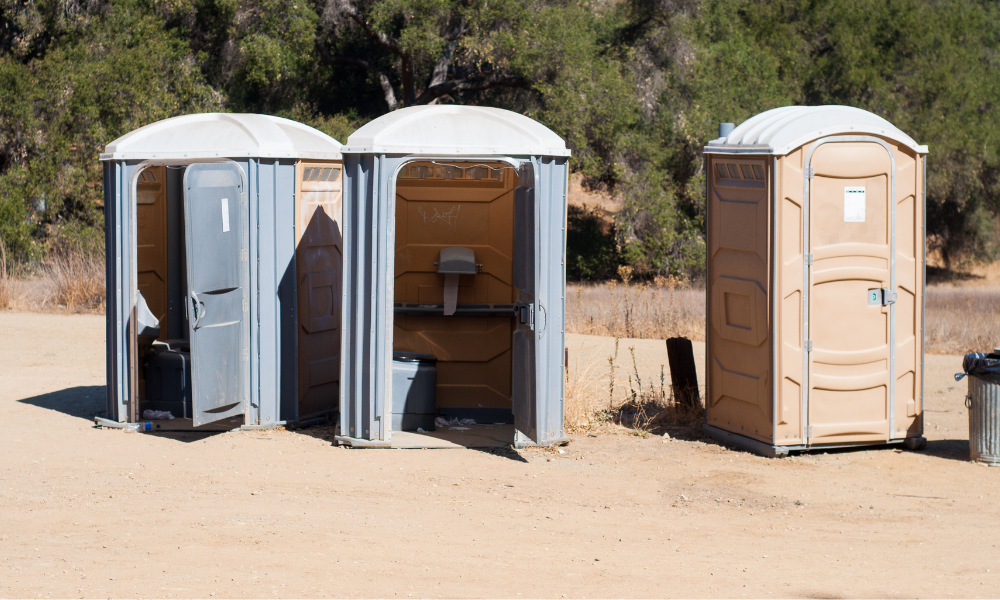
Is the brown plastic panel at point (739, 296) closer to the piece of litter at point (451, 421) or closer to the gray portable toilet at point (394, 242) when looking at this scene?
the gray portable toilet at point (394, 242)

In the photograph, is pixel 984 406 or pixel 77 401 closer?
pixel 984 406

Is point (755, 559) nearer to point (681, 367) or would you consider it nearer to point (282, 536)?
point (282, 536)

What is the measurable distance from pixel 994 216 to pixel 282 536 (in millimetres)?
26045

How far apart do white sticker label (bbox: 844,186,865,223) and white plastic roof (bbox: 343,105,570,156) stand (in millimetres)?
1983

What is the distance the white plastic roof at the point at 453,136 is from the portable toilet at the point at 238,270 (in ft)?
3.35

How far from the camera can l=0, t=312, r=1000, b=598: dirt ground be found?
16.3 ft

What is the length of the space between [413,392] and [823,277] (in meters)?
3.16

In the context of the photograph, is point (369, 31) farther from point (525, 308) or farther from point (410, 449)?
point (410, 449)

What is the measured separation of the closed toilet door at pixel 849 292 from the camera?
287 inches

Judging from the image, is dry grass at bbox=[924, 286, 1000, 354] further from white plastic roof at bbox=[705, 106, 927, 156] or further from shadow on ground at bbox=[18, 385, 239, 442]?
shadow on ground at bbox=[18, 385, 239, 442]

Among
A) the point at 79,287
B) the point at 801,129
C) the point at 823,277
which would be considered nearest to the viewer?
the point at 801,129

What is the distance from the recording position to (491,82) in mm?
21578

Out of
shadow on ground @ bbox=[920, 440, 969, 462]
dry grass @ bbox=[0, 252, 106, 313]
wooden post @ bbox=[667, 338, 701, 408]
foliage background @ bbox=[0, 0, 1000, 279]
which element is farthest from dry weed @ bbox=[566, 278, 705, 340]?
dry grass @ bbox=[0, 252, 106, 313]

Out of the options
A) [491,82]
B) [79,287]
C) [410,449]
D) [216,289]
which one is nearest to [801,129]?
[410,449]
